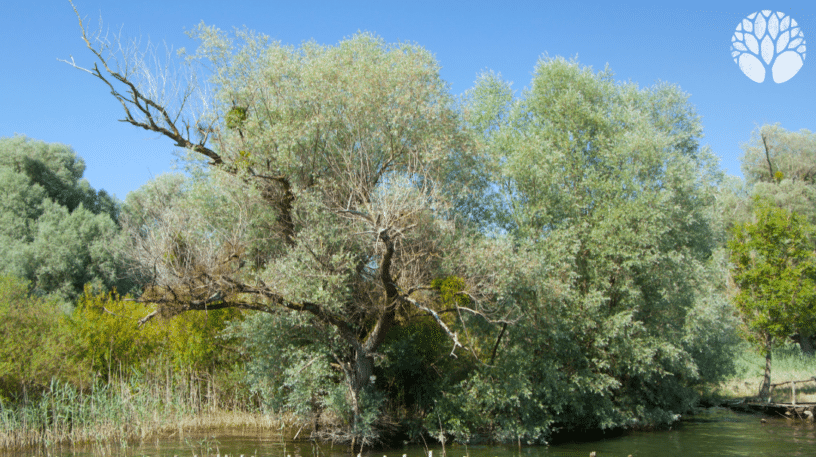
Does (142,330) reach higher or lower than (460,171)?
lower

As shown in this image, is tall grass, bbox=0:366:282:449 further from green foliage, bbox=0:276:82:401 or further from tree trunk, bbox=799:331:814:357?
tree trunk, bbox=799:331:814:357

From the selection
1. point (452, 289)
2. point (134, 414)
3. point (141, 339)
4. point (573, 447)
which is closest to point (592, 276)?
→ point (573, 447)

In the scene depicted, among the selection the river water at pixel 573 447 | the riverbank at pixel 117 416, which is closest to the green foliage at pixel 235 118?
the riverbank at pixel 117 416

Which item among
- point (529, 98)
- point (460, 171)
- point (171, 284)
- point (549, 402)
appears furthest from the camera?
point (529, 98)

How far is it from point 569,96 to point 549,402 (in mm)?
12637

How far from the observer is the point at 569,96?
78.8 feet

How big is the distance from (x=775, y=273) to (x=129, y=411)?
2952 cm

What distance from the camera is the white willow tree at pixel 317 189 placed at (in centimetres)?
1714

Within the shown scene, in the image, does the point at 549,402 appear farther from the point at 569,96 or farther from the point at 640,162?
the point at 569,96

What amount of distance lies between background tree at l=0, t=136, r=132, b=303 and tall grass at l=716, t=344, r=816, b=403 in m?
34.4

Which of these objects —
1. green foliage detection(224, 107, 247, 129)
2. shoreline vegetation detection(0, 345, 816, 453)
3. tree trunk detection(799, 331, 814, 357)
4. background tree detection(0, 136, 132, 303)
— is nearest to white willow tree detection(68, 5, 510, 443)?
green foliage detection(224, 107, 247, 129)

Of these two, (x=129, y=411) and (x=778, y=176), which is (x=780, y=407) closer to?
(x=129, y=411)

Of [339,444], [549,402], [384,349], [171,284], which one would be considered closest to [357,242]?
[384,349]

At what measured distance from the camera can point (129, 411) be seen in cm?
1895
